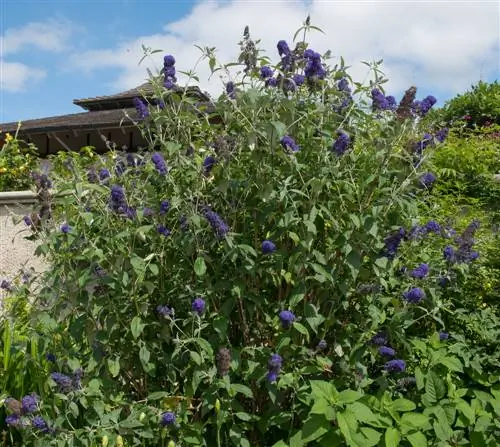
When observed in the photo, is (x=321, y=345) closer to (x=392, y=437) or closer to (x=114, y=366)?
(x=392, y=437)

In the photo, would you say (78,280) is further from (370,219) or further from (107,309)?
(370,219)

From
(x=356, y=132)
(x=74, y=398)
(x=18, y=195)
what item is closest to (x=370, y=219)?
(x=356, y=132)

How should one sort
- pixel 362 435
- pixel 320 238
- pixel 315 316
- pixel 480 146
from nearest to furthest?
pixel 362 435, pixel 315 316, pixel 320 238, pixel 480 146

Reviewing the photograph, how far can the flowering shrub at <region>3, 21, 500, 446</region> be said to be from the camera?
9.55 ft

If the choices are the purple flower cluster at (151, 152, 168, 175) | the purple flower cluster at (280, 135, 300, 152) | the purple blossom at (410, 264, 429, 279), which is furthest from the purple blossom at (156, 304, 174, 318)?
the purple blossom at (410, 264, 429, 279)

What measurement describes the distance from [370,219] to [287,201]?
0.37m

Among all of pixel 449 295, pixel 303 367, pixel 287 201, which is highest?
pixel 287 201

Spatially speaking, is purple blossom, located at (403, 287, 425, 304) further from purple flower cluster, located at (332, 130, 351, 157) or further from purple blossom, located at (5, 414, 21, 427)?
purple blossom, located at (5, 414, 21, 427)

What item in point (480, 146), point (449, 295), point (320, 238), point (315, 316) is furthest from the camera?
point (480, 146)

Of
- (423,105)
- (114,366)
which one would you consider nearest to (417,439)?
(114,366)

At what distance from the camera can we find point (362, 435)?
2764mm

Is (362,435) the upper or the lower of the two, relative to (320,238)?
lower

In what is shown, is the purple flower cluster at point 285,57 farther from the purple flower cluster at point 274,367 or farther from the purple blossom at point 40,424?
the purple blossom at point 40,424

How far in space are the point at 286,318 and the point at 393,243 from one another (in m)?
0.64
